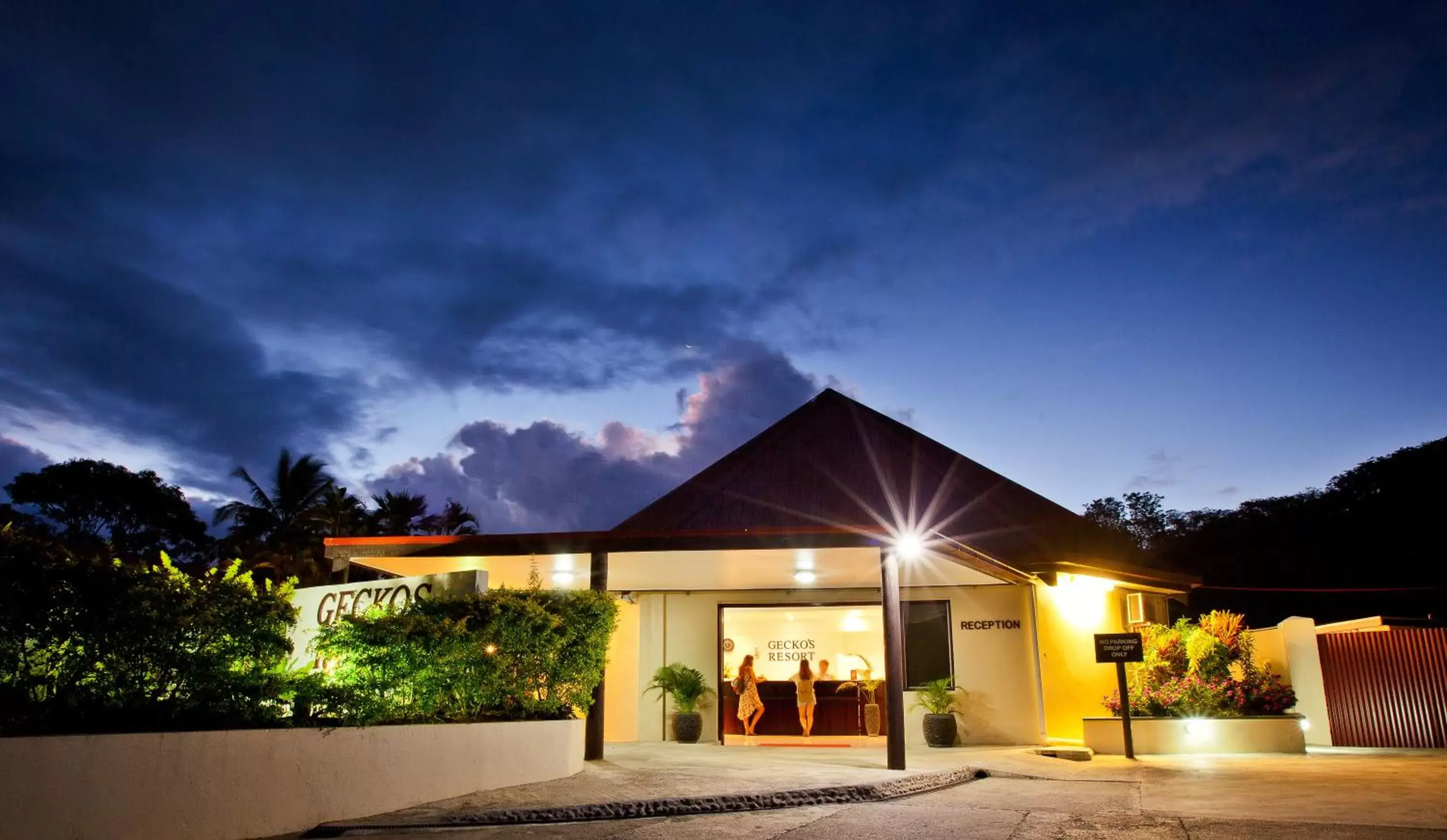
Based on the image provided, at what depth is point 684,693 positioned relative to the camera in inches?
622

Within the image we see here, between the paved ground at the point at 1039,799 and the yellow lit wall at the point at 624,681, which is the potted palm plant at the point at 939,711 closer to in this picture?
the paved ground at the point at 1039,799

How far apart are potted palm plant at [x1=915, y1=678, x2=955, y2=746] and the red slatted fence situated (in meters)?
5.94

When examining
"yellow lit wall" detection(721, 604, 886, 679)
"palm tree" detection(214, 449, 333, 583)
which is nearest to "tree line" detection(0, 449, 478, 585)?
"palm tree" detection(214, 449, 333, 583)

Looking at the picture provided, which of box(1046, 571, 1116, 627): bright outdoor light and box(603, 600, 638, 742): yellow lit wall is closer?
box(1046, 571, 1116, 627): bright outdoor light

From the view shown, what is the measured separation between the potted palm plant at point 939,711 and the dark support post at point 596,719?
6.02 m

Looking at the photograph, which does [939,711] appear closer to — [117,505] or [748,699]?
[748,699]

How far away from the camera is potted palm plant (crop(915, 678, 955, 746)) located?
1511cm

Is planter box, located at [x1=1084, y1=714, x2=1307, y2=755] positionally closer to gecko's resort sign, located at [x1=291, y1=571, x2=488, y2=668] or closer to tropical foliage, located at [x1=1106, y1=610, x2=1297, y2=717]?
tropical foliage, located at [x1=1106, y1=610, x2=1297, y2=717]

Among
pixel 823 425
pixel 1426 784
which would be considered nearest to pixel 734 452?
pixel 823 425

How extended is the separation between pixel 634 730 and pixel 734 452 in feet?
21.0

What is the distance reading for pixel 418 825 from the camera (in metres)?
6.96

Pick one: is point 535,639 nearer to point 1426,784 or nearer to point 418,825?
point 418,825

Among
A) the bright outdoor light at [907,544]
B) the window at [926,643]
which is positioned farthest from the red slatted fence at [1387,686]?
the bright outdoor light at [907,544]

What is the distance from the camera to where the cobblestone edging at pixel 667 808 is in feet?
22.9
